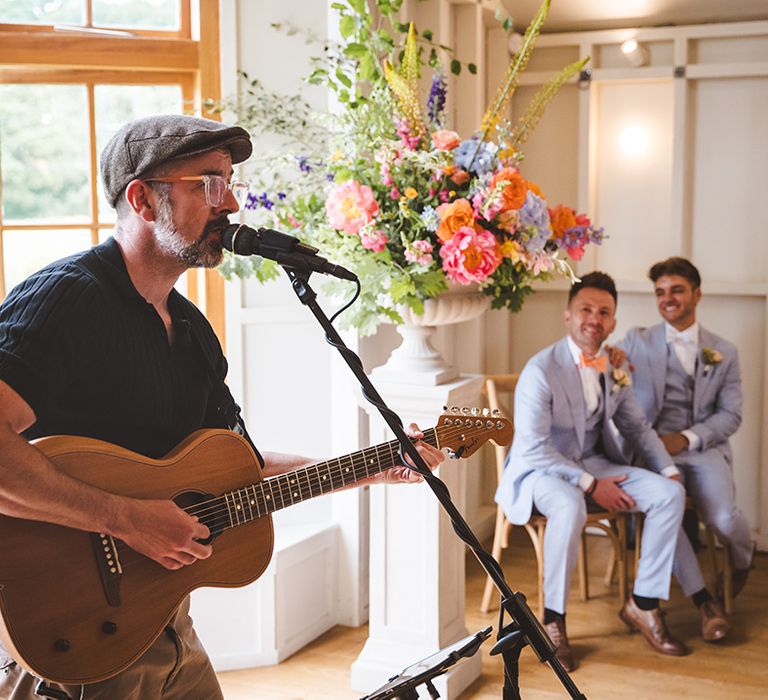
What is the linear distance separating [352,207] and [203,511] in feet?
4.39

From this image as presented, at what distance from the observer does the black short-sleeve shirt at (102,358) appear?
1.67 meters

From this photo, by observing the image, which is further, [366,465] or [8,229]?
[8,229]

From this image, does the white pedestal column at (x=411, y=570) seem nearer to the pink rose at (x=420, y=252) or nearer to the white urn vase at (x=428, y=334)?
the white urn vase at (x=428, y=334)

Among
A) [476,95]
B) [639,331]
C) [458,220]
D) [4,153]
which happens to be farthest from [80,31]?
[639,331]

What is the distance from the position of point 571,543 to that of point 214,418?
207 cm

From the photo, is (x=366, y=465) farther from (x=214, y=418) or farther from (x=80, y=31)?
(x=80, y=31)

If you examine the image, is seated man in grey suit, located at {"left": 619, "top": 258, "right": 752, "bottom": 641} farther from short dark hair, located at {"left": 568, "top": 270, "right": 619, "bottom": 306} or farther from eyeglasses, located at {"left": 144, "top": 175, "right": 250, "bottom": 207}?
eyeglasses, located at {"left": 144, "top": 175, "right": 250, "bottom": 207}


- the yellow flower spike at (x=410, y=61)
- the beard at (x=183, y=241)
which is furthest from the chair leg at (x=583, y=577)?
the beard at (x=183, y=241)

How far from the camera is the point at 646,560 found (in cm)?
391

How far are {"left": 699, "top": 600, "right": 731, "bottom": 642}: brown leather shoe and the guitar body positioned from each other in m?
2.53

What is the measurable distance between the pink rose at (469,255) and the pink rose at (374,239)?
19cm

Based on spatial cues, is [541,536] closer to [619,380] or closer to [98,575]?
[619,380]

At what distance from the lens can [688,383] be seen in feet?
15.0

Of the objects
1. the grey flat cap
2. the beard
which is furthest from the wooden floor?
the grey flat cap
